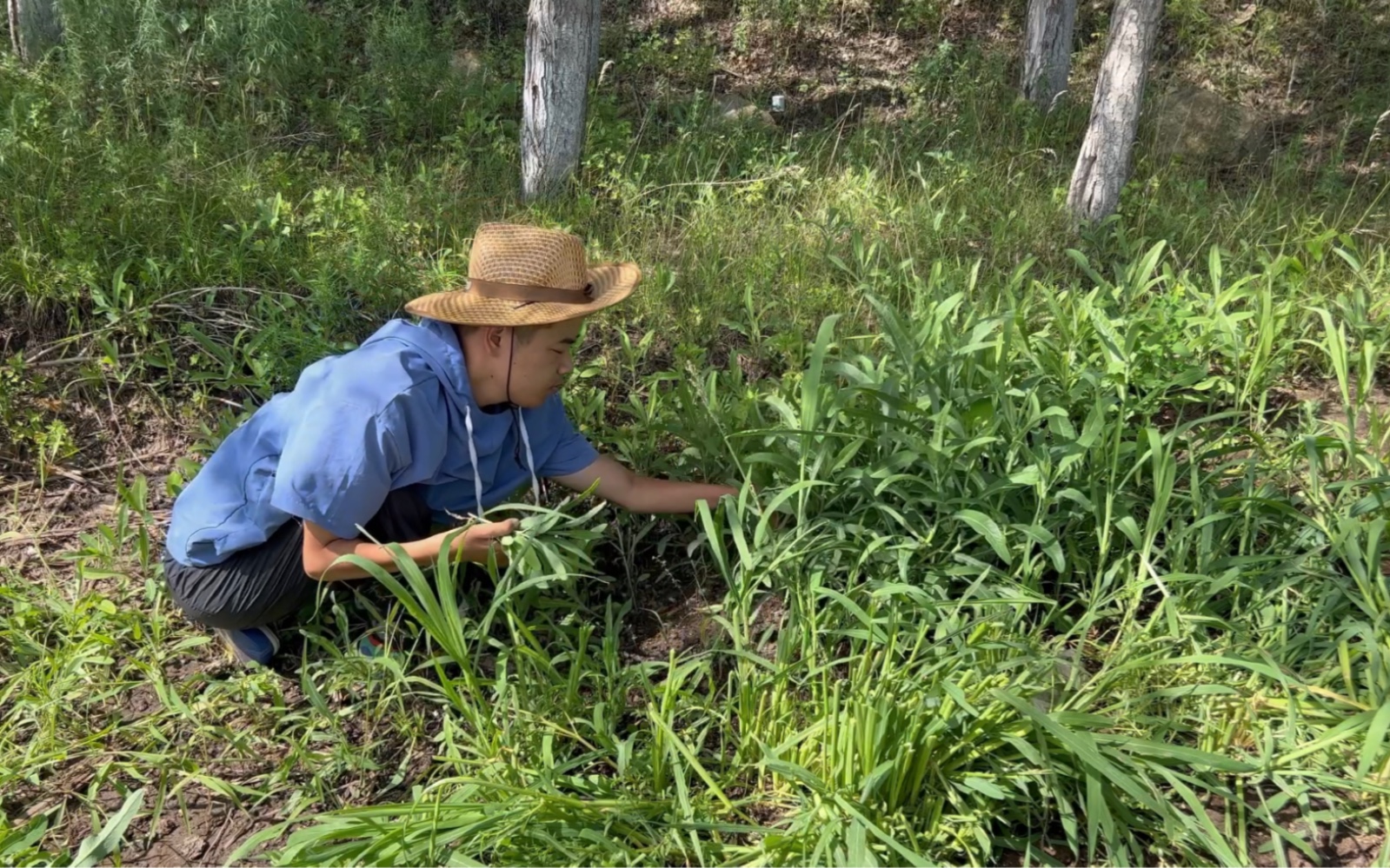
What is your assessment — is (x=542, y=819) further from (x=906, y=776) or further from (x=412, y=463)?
(x=412, y=463)

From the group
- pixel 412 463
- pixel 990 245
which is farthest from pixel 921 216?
pixel 412 463

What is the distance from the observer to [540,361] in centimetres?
215

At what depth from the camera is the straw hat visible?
2070mm

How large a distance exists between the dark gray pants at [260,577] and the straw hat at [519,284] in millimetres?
437

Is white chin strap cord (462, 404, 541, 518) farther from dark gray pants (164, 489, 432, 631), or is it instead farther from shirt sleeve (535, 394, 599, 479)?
dark gray pants (164, 489, 432, 631)

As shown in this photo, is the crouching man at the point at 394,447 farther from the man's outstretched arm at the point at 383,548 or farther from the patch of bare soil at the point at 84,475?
the patch of bare soil at the point at 84,475

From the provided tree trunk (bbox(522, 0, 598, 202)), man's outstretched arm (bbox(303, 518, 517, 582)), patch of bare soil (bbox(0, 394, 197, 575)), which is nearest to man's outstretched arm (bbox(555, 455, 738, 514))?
man's outstretched arm (bbox(303, 518, 517, 582))

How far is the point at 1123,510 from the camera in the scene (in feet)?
7.52

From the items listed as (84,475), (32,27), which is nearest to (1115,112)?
(84,475)

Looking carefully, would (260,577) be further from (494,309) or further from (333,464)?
(494,309)

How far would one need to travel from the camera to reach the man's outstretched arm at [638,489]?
244 centimetres

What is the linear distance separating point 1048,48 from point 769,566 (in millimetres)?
4788

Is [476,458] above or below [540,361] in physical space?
below

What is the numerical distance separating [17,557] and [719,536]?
1.83 meters
